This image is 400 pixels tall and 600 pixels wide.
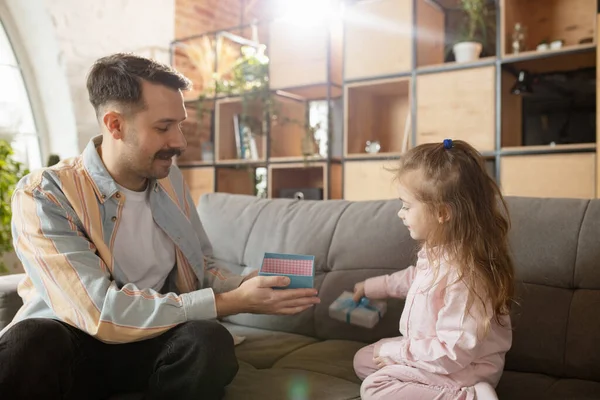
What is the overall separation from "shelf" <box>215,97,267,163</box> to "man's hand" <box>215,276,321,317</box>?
111 inches

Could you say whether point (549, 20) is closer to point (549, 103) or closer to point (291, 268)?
point (549, 103)

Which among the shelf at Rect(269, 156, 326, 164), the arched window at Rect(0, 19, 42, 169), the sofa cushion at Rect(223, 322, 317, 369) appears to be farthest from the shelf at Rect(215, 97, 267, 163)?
the sofa cushion at Rect(223, 322, 317, 369)

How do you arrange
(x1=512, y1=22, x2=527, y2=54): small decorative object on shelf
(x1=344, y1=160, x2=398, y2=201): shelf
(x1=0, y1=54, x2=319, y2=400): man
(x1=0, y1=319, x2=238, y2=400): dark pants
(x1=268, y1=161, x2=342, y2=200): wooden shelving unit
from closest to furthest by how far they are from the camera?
(x1=0, y1=319, x2=238, y2=400): dark pants
(x1=0, y1=54, x2=319, y2=400): man
(x1=512, y1=22, x2=527, y2=54): small decorative object on shelf
(x1=344, y1=160, x2=398, y2=201): shelf
(x1=268, y1=161, x2=342, y2=200): wooden shelving unit

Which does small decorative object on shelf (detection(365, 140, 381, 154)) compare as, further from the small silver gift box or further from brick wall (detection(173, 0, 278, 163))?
the small silver gift box

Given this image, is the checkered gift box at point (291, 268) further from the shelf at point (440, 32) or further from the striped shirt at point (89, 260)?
the shelf at point (440, 32)

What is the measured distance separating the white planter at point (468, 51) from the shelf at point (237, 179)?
5.56ft

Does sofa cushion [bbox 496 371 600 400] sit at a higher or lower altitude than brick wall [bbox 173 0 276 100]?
lower

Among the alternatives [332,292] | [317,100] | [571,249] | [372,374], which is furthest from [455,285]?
[317,100]

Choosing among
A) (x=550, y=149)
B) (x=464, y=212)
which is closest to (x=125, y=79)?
(x=464, y=212)

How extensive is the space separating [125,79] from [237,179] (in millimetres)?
2978

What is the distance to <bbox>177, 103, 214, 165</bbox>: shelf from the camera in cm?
465

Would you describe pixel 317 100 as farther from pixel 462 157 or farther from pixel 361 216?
pixel 462 157

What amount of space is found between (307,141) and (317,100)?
1.73ft

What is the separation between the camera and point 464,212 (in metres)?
1.39
